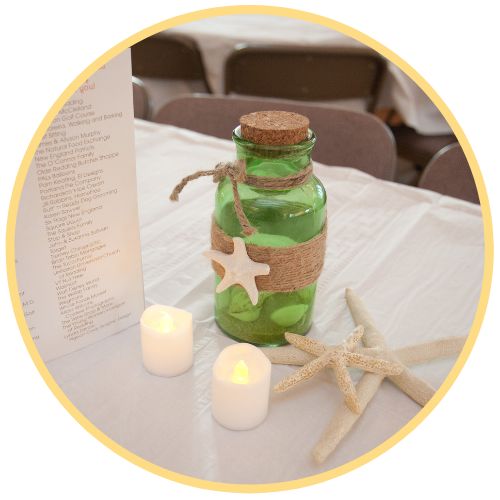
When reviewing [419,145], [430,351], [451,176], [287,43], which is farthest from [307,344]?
[287,43]

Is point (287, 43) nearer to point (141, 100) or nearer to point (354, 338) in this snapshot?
point (141, 100)

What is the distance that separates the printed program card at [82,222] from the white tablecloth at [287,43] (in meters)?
1.21

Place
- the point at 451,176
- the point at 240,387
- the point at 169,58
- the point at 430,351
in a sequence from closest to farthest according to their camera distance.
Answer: the point at 240,387 → the point at 430,351 → the point at 451,176 → the point at 169,58

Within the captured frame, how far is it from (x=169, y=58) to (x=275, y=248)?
4.68 ft

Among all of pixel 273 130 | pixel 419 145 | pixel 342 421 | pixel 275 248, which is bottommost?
pixel 419 145

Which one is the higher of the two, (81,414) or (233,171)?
(233,171)

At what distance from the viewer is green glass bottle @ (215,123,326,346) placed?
18.4 inches

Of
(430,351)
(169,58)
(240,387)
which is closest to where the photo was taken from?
(240,387)

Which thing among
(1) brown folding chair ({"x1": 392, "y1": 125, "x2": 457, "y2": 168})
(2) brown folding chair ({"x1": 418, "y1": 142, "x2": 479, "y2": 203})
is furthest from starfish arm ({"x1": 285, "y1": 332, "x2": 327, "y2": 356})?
(1) brown folding chair ({"x1": 392, "y1": 125, "x2": 457, "y2": 168})

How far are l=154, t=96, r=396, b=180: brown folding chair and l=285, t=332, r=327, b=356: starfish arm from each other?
549mm

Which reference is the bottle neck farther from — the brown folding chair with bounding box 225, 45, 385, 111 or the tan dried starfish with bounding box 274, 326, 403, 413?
the brown folding chair with bounding box 225, 45, 385, 111

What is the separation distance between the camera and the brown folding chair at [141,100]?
1.15 meters

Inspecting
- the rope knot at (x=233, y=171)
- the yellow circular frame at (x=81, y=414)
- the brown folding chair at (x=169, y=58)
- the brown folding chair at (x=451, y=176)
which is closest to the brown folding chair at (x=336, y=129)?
the brown folding chair at (x=451, y=176)

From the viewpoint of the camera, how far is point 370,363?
1.56ft
